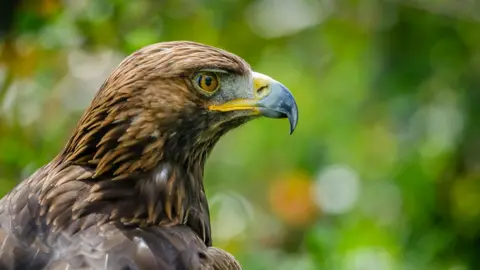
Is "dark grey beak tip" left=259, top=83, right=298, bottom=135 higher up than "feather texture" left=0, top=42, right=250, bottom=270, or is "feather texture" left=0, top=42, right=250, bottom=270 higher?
"dark grey beak tip" left=259, top=83, right=298, bottom=135

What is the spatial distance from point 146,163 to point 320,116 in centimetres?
443

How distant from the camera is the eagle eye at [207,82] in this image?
3.86m

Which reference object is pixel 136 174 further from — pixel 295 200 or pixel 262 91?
pixel 295 200

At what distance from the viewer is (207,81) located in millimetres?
3871

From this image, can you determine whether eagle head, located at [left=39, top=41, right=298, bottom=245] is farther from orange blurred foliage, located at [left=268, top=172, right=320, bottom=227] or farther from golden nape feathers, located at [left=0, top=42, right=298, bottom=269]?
orange blurred foliage, located at [left=268, top=172, right=320, bottom=227]

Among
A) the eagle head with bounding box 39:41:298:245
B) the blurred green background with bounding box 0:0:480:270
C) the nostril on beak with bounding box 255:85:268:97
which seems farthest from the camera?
the blurred green background with bounding box 0:0:480:270

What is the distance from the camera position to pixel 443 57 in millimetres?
7527

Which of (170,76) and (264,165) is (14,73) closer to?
(170,76)

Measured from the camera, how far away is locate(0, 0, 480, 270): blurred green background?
18.1ft

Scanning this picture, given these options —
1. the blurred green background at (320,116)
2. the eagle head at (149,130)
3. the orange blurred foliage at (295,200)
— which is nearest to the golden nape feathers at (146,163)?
the eagle head at (149,130)

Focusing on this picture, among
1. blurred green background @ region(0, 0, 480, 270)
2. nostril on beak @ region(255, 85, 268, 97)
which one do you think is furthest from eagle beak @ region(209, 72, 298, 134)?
blurred green background @ region(0, 0, 480, 270)

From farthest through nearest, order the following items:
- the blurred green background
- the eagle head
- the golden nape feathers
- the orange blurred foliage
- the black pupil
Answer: the orange blurred foliage
the blurred green background
the black pupil
the eagle head
the golden nape feathers

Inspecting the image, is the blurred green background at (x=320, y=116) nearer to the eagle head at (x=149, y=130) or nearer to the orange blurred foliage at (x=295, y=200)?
the orange blurred foliage at (x=295, y=200)

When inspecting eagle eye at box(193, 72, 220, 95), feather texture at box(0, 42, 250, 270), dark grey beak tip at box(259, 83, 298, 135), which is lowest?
feather texture at box(0, 42, 250, 270)
